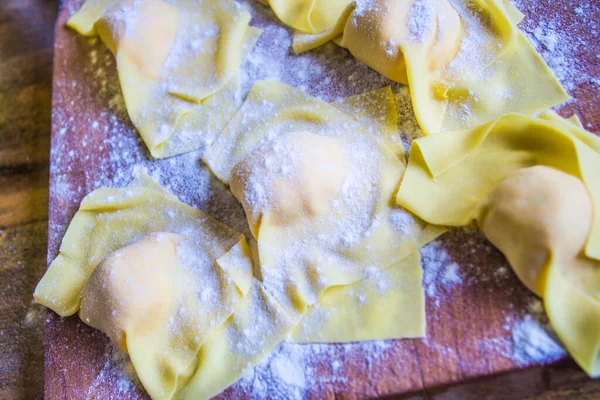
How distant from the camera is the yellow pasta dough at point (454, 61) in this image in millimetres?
1004

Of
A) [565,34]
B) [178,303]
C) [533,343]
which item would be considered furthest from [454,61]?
[178,303]

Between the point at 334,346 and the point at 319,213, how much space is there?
24 cm

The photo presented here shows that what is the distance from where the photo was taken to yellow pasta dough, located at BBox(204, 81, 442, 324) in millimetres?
946

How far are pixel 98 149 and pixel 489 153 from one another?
0.86 m

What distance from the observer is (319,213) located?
0.97 m

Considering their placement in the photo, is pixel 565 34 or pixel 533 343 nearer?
pixel 533 343

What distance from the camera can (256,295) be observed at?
0.97 meters

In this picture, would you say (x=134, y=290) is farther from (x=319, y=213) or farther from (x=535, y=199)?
(x=535, y=199)

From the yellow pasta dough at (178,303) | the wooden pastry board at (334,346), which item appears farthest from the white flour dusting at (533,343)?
the yellow pasta dough at (178,303)

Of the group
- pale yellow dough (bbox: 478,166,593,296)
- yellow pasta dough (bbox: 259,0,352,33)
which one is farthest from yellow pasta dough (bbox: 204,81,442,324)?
yellow pasta dough (bbox: 259,0,352,33)

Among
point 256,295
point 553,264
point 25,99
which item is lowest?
point 25,99

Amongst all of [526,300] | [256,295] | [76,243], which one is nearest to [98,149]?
[76,243]

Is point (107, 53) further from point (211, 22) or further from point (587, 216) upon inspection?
point (587, 216)

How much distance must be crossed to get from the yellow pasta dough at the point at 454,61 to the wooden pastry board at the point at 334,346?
0.08 m
